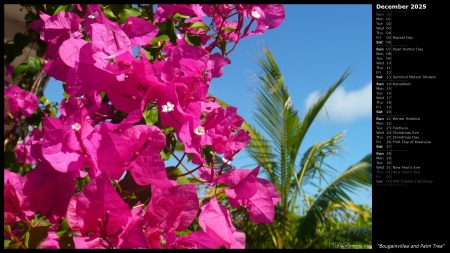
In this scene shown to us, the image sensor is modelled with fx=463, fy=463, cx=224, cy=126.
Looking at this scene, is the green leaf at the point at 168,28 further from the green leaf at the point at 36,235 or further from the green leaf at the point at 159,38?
the green leaf at the point at 36,235

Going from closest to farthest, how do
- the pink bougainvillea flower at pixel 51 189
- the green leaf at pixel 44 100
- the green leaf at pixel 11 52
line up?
the pink bougainvillea flower at pixel 51 189, the green leaf at pixel 11 52, the green leaf at pixel 44 100

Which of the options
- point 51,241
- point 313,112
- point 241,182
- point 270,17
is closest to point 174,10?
point 270,17

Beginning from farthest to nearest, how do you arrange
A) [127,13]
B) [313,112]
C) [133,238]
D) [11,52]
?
[313,112] < [11,52] < [127,13] < [133,238]

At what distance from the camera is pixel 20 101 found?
1601 mm

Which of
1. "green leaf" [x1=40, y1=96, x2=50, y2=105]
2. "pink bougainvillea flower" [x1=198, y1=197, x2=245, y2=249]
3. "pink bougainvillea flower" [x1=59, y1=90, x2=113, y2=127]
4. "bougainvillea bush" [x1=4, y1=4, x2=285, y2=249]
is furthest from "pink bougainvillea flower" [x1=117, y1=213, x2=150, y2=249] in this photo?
"green leaf" [x1=40, y1=96, x2=50, y2=105]

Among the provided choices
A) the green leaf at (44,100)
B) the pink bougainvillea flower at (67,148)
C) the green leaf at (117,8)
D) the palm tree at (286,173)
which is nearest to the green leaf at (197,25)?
the green leaf at (117,8)

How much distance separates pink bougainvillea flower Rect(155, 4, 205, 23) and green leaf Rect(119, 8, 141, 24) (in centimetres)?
4

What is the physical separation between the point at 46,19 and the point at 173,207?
0.55 m

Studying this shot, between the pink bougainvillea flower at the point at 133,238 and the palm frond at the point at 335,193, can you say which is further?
the palm frond at the point at 335,193

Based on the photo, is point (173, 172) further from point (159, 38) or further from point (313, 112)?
point (313, 112)

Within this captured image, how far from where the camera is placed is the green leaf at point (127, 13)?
0.75 m

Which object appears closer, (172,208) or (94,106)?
(172,208)

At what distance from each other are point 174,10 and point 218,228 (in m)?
0.36

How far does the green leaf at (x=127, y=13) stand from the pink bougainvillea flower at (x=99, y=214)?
38cm
